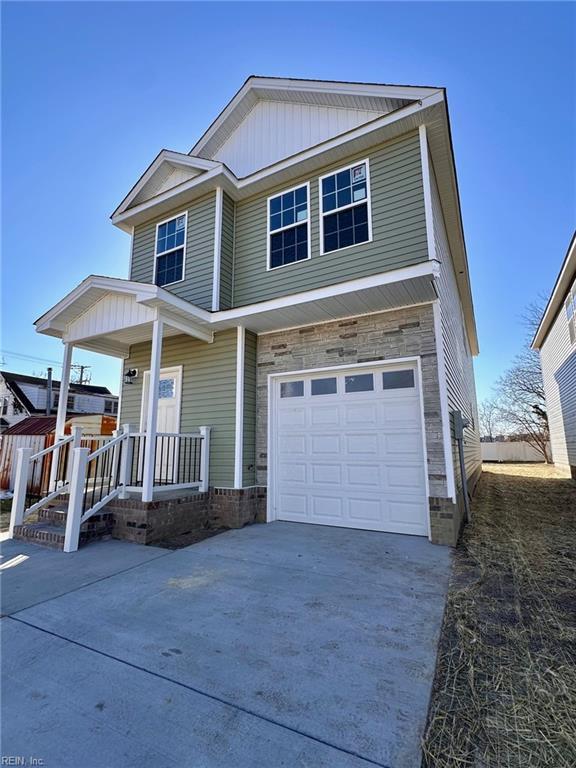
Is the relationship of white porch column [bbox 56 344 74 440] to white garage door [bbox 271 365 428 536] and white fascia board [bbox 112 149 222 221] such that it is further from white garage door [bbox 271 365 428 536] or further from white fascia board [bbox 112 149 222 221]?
white garage door [bbox 271 365 428 536]

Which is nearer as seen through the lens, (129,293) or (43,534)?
(43,534)

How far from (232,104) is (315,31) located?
2.08m

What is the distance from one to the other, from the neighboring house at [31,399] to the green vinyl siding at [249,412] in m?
21.0

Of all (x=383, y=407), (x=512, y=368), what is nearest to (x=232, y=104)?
(x=383, y=407)

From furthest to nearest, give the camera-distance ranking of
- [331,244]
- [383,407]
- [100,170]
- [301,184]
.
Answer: [100,170] < [301,184] < [331,244] < [383,407]

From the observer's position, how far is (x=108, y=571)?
3.87 metres

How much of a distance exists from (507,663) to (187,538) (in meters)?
4.20

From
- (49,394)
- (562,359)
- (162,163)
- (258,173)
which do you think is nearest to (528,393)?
(562,359)

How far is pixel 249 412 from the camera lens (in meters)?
A: 6.44

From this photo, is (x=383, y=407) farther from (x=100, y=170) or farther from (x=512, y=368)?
(x=512, y=368)

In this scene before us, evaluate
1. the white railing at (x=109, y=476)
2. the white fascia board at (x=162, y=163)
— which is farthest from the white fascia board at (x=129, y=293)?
the white fascia board at (x=162, y=163)

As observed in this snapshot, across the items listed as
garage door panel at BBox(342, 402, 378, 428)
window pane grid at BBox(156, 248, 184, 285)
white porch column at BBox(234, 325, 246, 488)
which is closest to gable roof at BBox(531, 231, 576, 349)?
garage door panel at BBox(342, 402, 378, 428)

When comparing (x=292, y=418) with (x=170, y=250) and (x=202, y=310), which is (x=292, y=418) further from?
(x=170, y=250)

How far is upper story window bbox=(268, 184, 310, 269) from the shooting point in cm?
639
